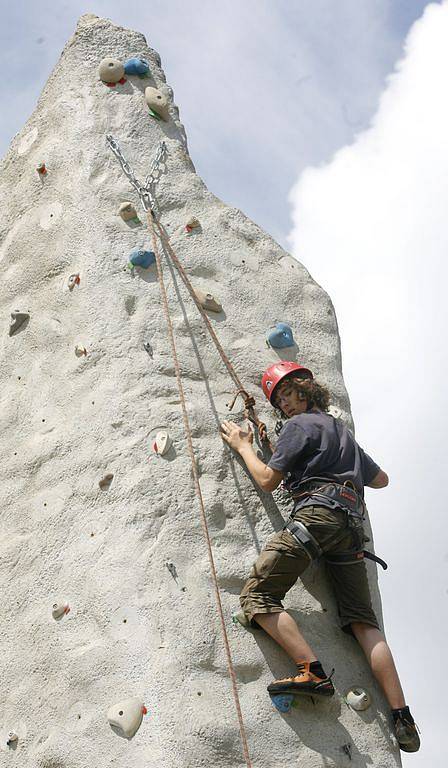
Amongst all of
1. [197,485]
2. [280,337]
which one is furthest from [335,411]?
[197,485]

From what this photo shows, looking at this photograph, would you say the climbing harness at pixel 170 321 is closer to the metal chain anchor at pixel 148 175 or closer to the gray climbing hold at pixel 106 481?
the metal chain anchor at pixel 148 175

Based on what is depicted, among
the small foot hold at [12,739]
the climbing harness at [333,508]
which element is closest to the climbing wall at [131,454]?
the small foot hold at [12,739]

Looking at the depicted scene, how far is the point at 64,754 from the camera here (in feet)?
12.4

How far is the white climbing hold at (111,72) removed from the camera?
5.38m

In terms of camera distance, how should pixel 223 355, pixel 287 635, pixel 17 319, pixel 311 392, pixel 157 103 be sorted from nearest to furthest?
pixel 287 635 → pixel 311 392 → pixel 223 355 → pixel 17 319 → pixel 157 103

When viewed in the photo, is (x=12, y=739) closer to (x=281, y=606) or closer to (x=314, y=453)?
(x=281, y=606)

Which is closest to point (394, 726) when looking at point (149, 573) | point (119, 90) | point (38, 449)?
point (149, 573)

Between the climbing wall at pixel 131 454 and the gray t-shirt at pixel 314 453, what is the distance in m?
0.20

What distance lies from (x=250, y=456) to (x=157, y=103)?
208 cm

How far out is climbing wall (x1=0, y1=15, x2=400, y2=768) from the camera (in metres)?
3.71

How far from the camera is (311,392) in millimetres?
4355

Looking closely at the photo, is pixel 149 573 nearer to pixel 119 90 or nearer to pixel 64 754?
pixel 64 754

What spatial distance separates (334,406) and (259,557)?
0.98 meters

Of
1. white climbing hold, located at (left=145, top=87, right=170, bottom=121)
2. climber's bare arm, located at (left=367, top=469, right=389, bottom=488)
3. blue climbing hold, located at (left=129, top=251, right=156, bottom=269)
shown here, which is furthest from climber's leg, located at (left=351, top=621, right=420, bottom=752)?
white climbing hold, located at (left=145, top=87, right=170, bottom=121)
